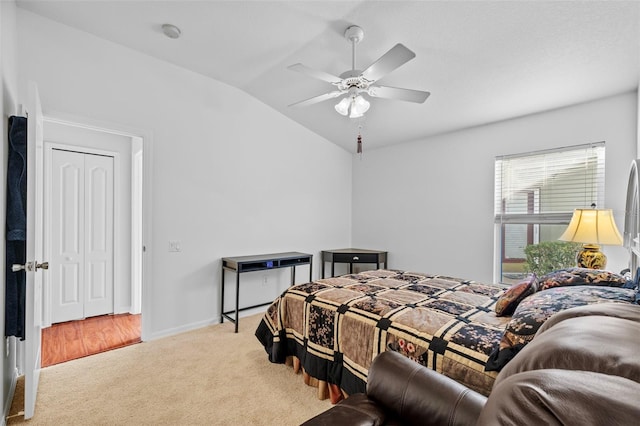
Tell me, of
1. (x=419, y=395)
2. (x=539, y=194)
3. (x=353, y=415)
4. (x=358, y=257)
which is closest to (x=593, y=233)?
(x=539, y=194)

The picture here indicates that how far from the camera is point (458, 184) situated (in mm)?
3920

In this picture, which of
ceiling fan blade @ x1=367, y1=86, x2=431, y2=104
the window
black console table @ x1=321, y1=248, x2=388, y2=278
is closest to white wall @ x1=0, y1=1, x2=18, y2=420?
ceiling fan blade @ x1=367, y1=86, x2=431, y2=104

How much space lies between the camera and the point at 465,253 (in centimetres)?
385

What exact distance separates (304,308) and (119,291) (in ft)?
9.64

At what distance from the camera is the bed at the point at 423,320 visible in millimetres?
1383

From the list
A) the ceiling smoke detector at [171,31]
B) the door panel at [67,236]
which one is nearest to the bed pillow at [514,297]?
the ceiling smoke detector at [171,31]

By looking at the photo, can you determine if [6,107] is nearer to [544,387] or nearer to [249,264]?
[249,264]

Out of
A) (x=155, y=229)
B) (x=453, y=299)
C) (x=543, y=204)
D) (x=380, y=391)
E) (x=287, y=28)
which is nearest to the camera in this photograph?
(x=380, y=391)

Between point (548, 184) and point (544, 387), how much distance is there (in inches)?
138

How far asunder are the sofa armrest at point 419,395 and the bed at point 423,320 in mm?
275

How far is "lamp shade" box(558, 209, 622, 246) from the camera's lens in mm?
2281

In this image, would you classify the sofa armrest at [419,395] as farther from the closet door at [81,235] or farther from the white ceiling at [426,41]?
the closet door at [81,235]

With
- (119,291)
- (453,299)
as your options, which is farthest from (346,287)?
(119,291)

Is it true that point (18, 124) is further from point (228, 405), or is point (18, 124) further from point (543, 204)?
point (543, 204)
